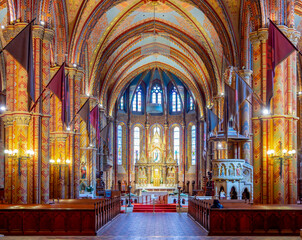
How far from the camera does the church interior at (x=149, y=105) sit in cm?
1567

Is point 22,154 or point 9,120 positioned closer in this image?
point 22,154

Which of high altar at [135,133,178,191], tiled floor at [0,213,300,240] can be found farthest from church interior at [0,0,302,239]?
tiled floor at [0,213,300,240]

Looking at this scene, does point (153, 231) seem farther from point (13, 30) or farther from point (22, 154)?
point (13, 30)

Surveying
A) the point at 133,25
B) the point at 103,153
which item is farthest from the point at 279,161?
the point at 103,153

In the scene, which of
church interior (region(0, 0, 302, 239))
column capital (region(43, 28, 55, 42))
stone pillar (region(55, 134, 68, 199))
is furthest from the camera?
stone pillar (region(55, 134, 68, 199))

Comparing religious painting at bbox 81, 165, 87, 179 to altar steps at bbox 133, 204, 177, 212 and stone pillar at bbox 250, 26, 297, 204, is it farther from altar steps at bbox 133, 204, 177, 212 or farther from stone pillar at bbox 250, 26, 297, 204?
stone pillar at bbox 250, 26, 297, 204

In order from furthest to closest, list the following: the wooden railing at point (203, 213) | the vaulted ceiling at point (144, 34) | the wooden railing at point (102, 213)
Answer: the vaulted ceiling at point (144, 34)
the wooden railing at point (203, 213)
the wooden railing at point (102, 213)

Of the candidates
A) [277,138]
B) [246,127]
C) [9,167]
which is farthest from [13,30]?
[246,127]

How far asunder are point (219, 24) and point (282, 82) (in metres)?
11.4

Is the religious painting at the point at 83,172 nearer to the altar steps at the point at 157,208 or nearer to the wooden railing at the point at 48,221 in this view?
the altar steps at the point at 157,208

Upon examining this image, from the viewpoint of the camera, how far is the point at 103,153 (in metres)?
41.7

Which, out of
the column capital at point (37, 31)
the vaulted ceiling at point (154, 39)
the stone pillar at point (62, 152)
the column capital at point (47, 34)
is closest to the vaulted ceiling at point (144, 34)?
the vaulted ceiling at point (154, 39)

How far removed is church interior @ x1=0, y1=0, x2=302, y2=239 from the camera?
1567 cm

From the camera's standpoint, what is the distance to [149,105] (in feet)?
148
